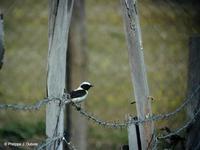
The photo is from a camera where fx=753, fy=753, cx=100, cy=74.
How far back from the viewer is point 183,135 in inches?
289

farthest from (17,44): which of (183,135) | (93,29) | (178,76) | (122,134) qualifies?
(183,135)

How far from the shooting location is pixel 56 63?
6000mm

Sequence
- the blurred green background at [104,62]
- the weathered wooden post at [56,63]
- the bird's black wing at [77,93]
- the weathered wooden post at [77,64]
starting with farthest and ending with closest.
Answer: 1. the blurred green background at [104,62]
2. the weathered wooden post at [77,64]
3. the bird's black wing at [77,93]
4. the weathered wooden post at [56,63]

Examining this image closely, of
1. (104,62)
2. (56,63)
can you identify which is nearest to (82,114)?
(56,63)

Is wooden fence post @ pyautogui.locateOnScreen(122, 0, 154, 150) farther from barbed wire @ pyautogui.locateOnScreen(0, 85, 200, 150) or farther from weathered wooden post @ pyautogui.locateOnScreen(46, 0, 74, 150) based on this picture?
weathered wooden post @ pyautogui.locateOnScreen(46, 0, 74, 150)

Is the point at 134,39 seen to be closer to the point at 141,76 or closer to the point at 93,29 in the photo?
the point at 141,76

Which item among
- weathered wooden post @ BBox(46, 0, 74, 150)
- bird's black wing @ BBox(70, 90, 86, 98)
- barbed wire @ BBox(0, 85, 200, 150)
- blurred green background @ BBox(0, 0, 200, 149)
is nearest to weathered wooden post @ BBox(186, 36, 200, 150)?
barbed wire @ BBox(0, 85, 200, 150)

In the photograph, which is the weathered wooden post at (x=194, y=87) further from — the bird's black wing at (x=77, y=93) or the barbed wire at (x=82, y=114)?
the bird's black wing at (x=77, y=93)

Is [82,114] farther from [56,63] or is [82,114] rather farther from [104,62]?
[104,62]

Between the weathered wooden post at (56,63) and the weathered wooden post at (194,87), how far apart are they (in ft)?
5.32

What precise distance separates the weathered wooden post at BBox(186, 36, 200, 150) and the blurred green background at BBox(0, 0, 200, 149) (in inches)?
71.5

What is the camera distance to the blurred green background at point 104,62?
10305mm

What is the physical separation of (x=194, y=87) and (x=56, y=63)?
174 centimetres

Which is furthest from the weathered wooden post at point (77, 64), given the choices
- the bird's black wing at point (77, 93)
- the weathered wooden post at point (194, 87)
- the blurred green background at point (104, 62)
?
the bird's black wing at point (77, 93)
